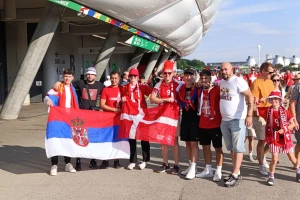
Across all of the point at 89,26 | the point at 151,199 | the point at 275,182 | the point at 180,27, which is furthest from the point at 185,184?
the point at 89,26

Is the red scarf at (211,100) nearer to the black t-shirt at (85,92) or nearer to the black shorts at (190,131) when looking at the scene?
the black shorts at (190,131)

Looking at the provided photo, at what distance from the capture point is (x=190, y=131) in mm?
6641

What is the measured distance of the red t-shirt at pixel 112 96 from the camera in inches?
287

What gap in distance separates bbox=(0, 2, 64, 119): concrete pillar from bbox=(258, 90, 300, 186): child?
947 cm

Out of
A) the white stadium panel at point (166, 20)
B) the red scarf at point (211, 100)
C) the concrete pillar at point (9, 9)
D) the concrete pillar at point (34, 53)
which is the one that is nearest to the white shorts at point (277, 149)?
the red scarf at point (211, 100)

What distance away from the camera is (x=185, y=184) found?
6152mm

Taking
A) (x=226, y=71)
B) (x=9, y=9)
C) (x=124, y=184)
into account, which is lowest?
(x=124, y=184)

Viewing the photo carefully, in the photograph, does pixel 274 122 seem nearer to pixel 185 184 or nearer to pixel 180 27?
pixel 185 184

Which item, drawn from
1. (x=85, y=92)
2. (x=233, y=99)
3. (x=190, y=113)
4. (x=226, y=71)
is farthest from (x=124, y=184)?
(x=226, y=71)

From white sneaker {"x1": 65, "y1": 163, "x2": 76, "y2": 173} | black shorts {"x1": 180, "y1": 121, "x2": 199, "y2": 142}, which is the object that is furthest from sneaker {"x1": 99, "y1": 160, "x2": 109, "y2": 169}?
black shorts {"x1": 180, "y1": 121, "x2": 199, "y2": 142}

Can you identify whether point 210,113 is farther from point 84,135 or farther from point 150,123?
point 84,135

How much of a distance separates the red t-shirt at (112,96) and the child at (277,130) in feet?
8.84

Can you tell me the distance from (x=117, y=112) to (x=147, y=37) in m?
13.9

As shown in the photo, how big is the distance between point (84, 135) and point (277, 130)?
3.35m
